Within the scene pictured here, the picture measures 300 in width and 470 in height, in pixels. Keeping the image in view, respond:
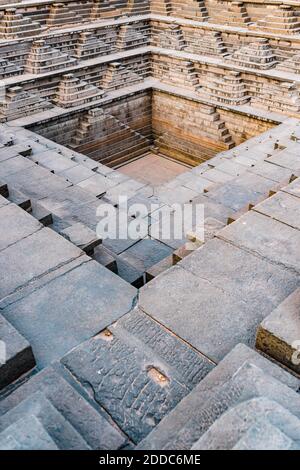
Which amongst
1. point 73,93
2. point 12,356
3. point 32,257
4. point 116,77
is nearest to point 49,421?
point 12,356

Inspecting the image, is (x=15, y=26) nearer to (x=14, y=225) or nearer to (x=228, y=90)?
(x=228, y=90)

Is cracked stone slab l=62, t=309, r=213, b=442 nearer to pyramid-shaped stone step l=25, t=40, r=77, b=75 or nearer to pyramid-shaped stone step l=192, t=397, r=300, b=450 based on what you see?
pyramid-shaped stone step l=192, t=397, r=300, b=450

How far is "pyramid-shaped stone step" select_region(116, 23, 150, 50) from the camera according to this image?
51.3 feet

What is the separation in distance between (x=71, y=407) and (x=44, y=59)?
1255 cm

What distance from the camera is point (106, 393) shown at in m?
3.43

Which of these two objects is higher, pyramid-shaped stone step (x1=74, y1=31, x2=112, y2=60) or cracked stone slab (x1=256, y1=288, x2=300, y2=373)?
pyramid-shaped stone step (x1=74, y1=31, x2=112, y2=60)

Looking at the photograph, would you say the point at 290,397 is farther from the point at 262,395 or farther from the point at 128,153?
the point at 128,153

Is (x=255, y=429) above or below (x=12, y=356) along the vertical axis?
above

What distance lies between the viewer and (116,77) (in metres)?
14.6

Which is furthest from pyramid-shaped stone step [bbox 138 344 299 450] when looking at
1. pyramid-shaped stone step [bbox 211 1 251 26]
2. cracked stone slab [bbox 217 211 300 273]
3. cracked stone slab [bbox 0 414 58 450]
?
pyramid-shaped stone step [bbox 211 1 251 26]

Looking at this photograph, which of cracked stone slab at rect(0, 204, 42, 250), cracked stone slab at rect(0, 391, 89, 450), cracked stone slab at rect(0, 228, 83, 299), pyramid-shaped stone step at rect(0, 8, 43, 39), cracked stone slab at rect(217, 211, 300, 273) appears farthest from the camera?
pyramid-shaped stone step at rect(0, 8, 43, 39)

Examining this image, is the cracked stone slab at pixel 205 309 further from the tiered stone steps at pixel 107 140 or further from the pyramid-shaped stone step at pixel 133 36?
the pyramid-shaped stone step at pixel 133 36

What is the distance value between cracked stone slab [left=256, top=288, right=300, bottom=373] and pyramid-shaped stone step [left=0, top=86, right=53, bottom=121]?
36.0 feet

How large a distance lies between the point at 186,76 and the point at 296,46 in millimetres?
3706
